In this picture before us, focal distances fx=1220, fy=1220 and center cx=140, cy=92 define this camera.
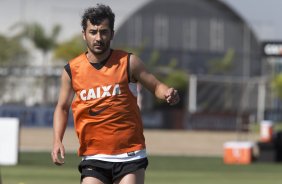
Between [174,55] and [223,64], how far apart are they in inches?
180

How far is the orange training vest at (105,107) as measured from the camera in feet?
32.2

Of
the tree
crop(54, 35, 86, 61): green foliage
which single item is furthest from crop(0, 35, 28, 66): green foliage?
crop(54, 35, 86, 61): green foliage

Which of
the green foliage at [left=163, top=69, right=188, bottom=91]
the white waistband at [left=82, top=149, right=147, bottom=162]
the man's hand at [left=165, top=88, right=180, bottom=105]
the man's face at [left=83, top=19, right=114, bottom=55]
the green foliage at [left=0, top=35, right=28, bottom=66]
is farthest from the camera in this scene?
the green foliage at [left=163, top=69, right=188, bottom=91]

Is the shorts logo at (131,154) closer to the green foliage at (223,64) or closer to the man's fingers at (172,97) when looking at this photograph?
the man's fingers at (172,97)

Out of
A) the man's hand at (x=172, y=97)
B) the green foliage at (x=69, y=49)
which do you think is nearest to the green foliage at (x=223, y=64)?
the green foliage at (x=69, y=49)

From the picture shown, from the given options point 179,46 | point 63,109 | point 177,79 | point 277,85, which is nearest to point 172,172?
point 63,109

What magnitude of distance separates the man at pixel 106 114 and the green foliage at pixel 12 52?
74.3 metres

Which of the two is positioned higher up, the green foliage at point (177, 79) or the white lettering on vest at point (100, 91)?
the white lettering on vest at point (100, 91)

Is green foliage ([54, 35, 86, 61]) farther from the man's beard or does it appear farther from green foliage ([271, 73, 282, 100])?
the man's beard

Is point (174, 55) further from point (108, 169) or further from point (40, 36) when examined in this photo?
point (108, 169)

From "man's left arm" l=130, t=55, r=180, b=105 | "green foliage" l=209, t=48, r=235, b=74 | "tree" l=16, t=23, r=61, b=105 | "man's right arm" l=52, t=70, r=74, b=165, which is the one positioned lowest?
"green foliage" l=209, t=48, r=235, b=74

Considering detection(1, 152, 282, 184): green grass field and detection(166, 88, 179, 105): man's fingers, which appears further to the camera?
detection(1, 152, 282, 184): green grass field

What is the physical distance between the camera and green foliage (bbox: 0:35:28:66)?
3312 inches

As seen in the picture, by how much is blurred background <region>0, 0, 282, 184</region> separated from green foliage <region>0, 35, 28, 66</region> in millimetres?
92
